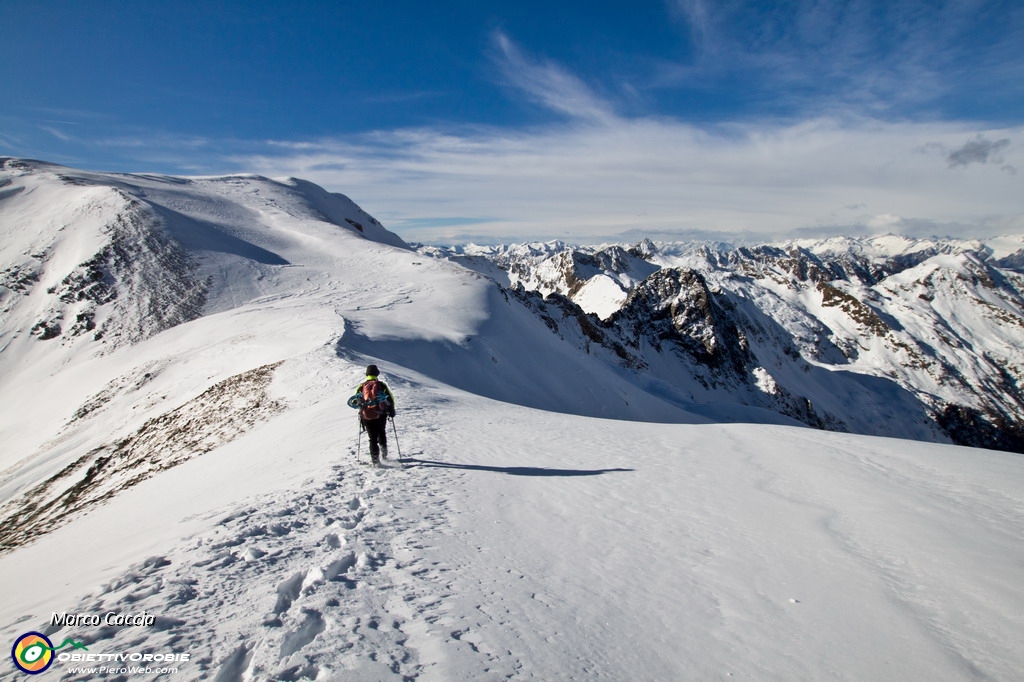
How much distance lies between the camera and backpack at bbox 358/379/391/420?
1041cm

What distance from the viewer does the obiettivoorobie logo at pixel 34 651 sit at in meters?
3.99

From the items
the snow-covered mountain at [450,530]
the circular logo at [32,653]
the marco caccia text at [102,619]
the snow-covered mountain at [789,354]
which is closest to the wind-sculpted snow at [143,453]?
the snow-covered mountain at [450,530]

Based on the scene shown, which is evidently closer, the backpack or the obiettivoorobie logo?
the obiettivoorobie logo

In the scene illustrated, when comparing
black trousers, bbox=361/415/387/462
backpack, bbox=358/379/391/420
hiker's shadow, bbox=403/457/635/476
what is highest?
backpack, bbox=358/379/391/420

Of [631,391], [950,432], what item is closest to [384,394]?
[631,391]

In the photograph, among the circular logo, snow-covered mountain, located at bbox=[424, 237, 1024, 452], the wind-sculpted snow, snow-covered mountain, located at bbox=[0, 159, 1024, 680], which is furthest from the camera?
snow-covered mountain, located at bbox=[424, 237, 1024, 452]

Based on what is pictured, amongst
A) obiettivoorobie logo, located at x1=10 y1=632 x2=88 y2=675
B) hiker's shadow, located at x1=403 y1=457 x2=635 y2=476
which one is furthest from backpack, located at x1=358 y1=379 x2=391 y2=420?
obiettivoorobie logo, located at x1=10 y1=632 x2=88 y2=675

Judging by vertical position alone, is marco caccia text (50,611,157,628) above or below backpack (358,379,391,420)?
below

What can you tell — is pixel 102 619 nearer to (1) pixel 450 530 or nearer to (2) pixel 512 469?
(1) pixel 450 530

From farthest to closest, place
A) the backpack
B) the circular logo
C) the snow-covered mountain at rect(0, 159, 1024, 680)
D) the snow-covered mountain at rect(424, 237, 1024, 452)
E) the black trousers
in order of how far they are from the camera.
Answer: the snow-covered mountain at rect(424, 237, 1024, 452), the backpack, the black trousers, the snow-covered mountain at rect(0, 159, 1024, 680), the circular logo

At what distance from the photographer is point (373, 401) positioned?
10641 mm

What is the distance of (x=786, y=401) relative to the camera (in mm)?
93188

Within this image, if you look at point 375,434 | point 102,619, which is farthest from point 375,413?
point 102,619

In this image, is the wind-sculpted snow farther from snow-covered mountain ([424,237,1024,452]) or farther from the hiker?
snow-covered mountain ([424,237,1024,452])
